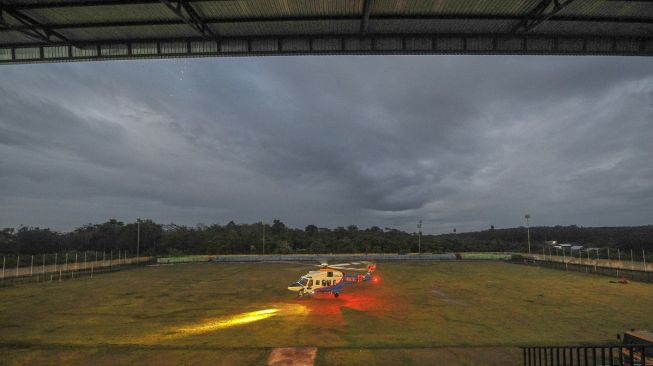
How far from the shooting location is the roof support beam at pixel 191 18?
11.6m

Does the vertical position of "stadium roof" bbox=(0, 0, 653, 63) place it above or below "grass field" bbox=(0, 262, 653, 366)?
above

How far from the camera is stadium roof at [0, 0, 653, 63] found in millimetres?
12133

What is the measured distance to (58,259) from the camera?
191 ft

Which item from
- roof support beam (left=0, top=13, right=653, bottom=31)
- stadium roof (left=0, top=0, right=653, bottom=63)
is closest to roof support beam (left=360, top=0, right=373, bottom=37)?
stadium roof (left=0, top=0, right=653, bottom=63)

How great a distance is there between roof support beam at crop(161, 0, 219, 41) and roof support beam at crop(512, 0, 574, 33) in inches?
503

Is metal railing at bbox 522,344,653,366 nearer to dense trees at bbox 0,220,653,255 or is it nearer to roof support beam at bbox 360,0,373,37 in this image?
roof support beam at bbox 360,0,373,37

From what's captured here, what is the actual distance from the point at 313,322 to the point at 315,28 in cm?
1802

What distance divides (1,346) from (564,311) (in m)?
37.1

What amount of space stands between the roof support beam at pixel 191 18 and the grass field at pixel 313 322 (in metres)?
14.7

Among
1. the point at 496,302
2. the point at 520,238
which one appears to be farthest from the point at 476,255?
the point at 520,238

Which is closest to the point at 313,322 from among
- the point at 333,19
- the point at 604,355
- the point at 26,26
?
the point at 604,355

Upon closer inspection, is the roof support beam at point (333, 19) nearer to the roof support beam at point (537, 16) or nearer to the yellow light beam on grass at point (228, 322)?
the roof support beam at point (537, 16)

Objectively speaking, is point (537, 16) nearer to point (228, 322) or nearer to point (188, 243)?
point (228, 322)

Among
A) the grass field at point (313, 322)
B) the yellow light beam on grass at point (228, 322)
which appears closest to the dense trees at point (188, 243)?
the grass field at point (313, 322)
